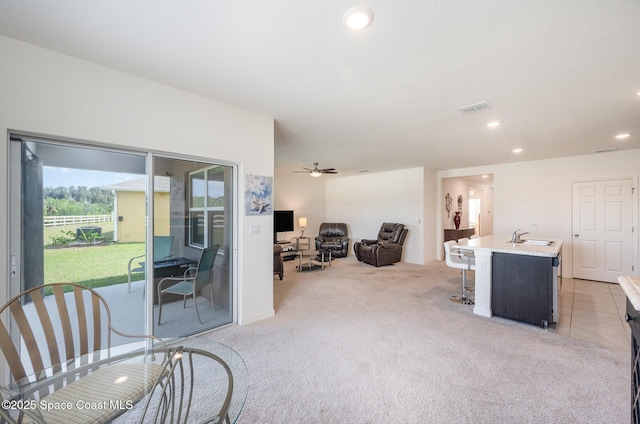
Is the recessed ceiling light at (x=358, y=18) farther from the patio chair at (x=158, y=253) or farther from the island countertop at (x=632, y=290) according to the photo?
the patio chair at (x=158, y=253)

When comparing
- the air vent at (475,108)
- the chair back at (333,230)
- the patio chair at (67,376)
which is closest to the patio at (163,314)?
the patio chair at (67,376)

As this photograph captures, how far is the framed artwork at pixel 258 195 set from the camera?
304 cm

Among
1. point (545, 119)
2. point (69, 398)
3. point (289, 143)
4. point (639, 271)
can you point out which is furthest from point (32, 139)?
point (639, 271)

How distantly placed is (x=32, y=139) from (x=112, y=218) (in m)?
0.79

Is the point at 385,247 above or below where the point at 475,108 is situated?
below

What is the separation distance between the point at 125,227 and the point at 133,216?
120 millimetres

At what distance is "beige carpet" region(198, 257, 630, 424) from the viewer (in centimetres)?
171

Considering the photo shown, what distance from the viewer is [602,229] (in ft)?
15.9

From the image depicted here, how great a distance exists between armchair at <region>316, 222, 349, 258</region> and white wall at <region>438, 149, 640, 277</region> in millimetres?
3824

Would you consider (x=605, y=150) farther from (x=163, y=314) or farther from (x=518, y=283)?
(x=163, y=314)

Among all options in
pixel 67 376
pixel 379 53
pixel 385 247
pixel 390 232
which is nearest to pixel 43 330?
pixel 67 376

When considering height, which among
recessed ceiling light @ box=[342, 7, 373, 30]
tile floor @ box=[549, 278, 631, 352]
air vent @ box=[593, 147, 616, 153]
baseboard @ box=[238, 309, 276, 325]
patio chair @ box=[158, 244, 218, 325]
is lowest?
tile floor @ box=[549, 278, 631, 352]

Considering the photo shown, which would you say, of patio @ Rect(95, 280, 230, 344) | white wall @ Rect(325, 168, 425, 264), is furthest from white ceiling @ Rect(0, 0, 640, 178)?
white wall @ Rect(325, 168, 425, 264)

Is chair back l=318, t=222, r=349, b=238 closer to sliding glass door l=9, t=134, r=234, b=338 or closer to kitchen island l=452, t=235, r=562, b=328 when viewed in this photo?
kitchen island l=452, t=235, r=562, b=328
